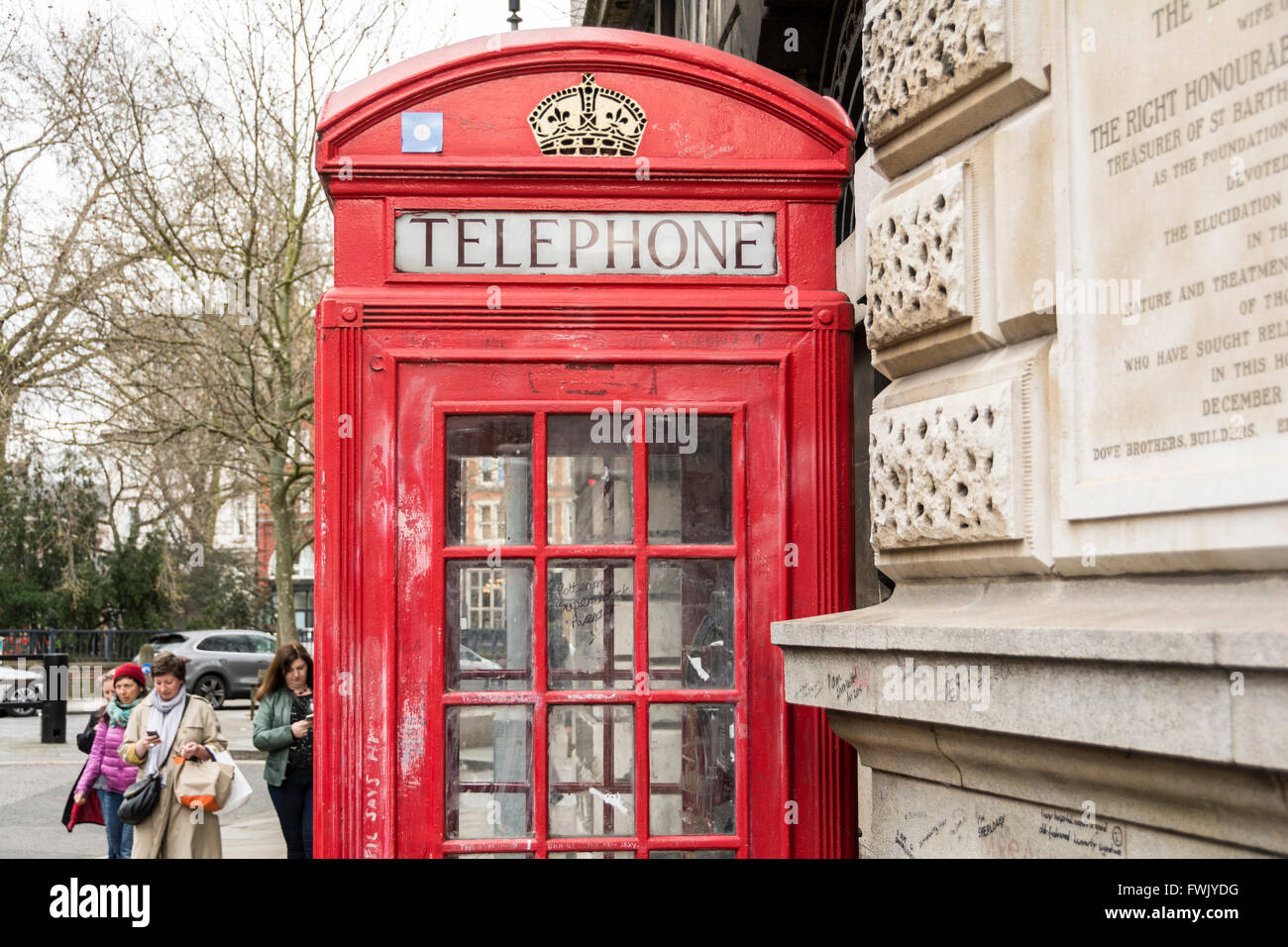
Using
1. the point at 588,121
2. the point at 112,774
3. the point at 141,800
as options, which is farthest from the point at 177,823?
the point at 588,121

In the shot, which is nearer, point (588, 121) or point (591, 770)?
point (591, 770)

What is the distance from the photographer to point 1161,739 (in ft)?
6.89

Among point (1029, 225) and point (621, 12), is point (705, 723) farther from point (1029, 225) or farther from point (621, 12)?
point (621, 12)

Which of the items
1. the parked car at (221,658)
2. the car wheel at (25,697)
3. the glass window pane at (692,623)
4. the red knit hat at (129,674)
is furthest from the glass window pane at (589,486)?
the parked car at (221,658)

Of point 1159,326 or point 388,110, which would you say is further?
point 388,110

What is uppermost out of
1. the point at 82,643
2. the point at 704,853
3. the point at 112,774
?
the point at 704,853

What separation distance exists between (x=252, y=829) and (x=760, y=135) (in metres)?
9.80

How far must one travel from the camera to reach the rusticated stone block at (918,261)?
294 centimetres

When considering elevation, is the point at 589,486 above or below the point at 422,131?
below

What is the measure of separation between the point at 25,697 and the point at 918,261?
20.3 m

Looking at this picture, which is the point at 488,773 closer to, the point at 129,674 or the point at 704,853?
the point at 704,853

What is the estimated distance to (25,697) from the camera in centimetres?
2031
